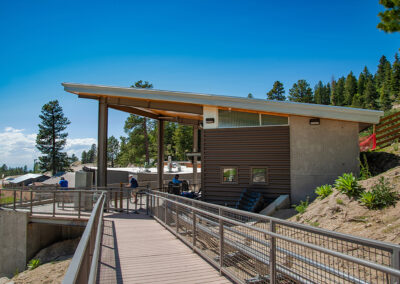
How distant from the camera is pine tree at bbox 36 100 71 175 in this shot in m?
52.2

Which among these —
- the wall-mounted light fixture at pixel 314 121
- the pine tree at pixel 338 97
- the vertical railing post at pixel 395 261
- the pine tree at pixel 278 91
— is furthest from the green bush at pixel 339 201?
the pine tree at pixel 338 97

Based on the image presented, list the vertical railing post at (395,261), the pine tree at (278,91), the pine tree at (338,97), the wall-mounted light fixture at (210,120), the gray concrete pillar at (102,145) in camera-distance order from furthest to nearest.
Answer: the pine tree at (338,97) → the pine tree at (278,91) → the gray concrete pillar at (102,145) → the wall-mounted light fixture at (210,120) → the vertical railing post at (395,261)

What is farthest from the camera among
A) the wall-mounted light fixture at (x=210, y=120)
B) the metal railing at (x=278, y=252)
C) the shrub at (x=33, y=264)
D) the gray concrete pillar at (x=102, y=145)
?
the gray concrete pillar at (x=102, y=145)

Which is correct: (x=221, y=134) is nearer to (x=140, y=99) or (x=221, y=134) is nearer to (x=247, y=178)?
(x=247, y=178)

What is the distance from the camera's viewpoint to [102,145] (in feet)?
50.1

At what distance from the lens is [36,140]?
52250 millimetres

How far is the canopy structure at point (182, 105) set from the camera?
11898 mm

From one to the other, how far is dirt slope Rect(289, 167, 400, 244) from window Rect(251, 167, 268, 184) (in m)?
3.82

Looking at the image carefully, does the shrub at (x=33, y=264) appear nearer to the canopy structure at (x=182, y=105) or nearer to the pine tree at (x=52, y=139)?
the canopy structure at (x=182, y=105)

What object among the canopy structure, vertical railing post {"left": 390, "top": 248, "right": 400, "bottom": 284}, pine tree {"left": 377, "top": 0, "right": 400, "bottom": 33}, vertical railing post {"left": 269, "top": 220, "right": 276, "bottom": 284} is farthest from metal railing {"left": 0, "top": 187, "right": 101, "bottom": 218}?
pine tree {"left": 377, "top": 0, "right": 400, "bottom": 33}

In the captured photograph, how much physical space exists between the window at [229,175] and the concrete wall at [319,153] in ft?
8.38

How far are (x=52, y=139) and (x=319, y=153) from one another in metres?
51.5

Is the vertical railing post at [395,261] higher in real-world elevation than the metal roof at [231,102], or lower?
lower

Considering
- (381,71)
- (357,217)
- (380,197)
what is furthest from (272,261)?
(381,71)
